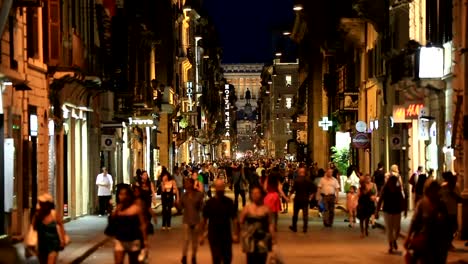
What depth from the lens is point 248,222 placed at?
1656 cm

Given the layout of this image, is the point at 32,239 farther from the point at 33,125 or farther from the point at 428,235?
the point at 33,125

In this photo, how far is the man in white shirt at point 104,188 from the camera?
38094mm

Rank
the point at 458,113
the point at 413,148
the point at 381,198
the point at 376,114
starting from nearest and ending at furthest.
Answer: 1. the point at 381,198
2. the point at 458,113
3. the point at 413,148
4. the point at 376,114

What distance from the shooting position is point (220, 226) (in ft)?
59.6

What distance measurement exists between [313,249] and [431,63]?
972 cm

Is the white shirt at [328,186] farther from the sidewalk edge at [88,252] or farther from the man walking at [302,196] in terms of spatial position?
the sidewalk edge at [88,252]

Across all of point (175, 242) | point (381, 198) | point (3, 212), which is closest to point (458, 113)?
point (381, 198)

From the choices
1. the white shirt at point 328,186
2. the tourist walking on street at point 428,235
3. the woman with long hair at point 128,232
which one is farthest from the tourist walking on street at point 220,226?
the white shirt at point 328,186

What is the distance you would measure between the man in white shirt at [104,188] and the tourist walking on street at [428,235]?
2182 centimetres

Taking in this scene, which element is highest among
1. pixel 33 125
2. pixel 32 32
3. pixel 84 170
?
pixel 32 32

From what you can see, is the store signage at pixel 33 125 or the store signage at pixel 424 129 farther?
the store signage at pixel 424 129

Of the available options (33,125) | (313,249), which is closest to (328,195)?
(313,249)

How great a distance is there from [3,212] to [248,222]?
438 inches

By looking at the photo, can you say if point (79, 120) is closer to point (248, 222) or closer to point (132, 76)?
point (132, 76)
